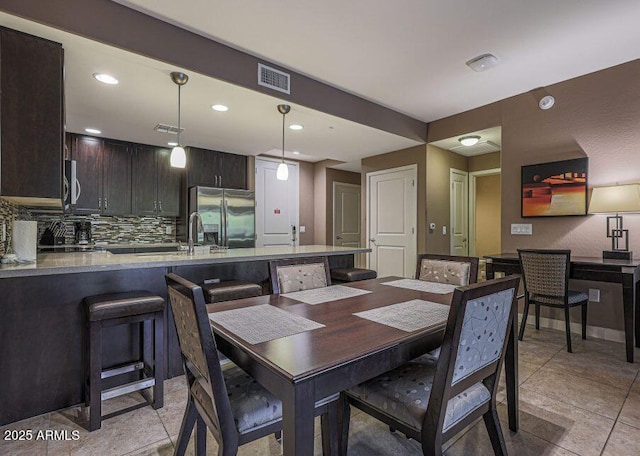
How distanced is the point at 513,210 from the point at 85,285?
4.33 meters

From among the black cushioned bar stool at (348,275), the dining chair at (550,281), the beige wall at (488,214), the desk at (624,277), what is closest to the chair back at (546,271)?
the dining chair at (550,281)

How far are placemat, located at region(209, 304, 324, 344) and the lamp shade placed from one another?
3.08m

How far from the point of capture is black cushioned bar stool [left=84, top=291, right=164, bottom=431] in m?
1.80

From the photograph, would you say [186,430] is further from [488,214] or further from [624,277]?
[488,214]

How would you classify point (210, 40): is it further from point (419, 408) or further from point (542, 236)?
point (542, 236)

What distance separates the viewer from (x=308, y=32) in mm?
2568

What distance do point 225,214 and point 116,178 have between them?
151 centimetres

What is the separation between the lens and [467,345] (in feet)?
3.72

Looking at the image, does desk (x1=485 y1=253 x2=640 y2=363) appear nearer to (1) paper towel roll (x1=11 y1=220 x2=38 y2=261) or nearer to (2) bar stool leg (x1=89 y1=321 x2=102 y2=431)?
(2) bar stool leg (x1=89 y1=321 x2=102 y2=431)

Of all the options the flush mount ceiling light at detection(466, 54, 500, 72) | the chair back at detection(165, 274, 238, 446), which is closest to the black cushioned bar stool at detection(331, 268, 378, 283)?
the chair back at detection(165, 274, 238, 446)

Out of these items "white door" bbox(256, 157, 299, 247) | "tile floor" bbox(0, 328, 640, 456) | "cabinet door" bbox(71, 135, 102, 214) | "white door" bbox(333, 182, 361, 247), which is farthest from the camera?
"white door" bbox(333, 182, 361, 247)

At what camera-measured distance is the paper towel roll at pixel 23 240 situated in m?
2.07

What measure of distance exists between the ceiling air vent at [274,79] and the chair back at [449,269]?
204cm

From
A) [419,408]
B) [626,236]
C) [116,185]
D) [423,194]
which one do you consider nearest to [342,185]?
[423,194]
